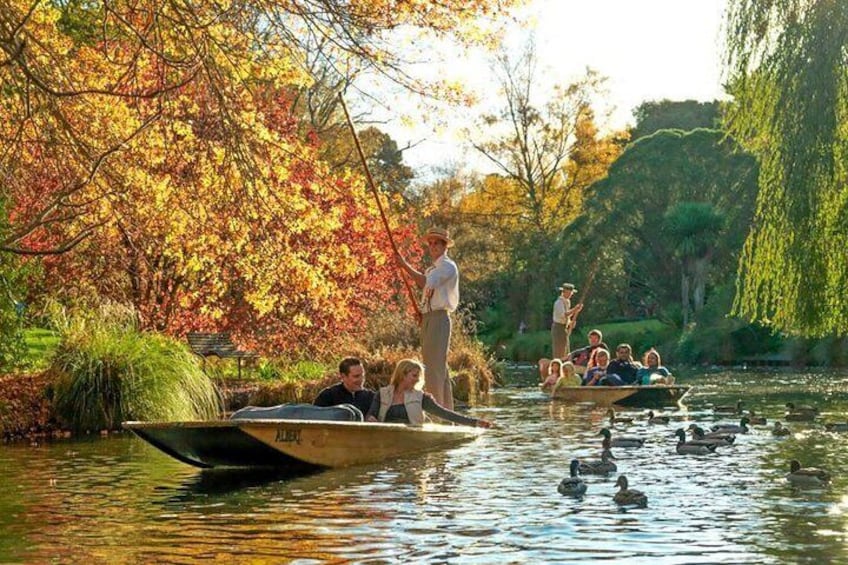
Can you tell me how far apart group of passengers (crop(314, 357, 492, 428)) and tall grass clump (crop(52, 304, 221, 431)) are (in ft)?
13.1

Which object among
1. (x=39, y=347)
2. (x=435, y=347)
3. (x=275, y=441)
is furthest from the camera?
(x=39, y=347)

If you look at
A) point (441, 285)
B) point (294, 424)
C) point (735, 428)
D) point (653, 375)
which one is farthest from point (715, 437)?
point (653, 375)

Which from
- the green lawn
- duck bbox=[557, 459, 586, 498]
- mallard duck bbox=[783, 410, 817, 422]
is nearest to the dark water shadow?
duck bbox=[557, 459, 586, 498]

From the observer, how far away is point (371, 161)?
5481cm

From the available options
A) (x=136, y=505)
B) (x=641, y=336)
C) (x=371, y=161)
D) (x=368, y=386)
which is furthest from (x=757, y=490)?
(x=371, y=161)

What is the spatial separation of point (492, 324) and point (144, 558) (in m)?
51.9

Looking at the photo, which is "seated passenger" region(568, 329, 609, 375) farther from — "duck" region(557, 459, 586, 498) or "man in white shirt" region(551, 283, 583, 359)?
"duck" region(557, 459, 586, 498)

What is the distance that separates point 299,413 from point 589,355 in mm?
16503

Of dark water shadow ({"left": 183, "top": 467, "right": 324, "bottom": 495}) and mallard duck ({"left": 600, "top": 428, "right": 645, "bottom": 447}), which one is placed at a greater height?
mallard duck ({"left": 600, "top": 428, "right": 645, "bottom": 447})

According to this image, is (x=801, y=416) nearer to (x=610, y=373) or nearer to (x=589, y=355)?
(x=610, y=373)

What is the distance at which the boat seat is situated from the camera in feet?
47.4

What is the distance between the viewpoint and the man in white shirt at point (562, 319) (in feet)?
98.8

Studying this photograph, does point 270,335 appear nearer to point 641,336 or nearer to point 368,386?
point 368,386

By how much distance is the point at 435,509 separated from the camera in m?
11.9
